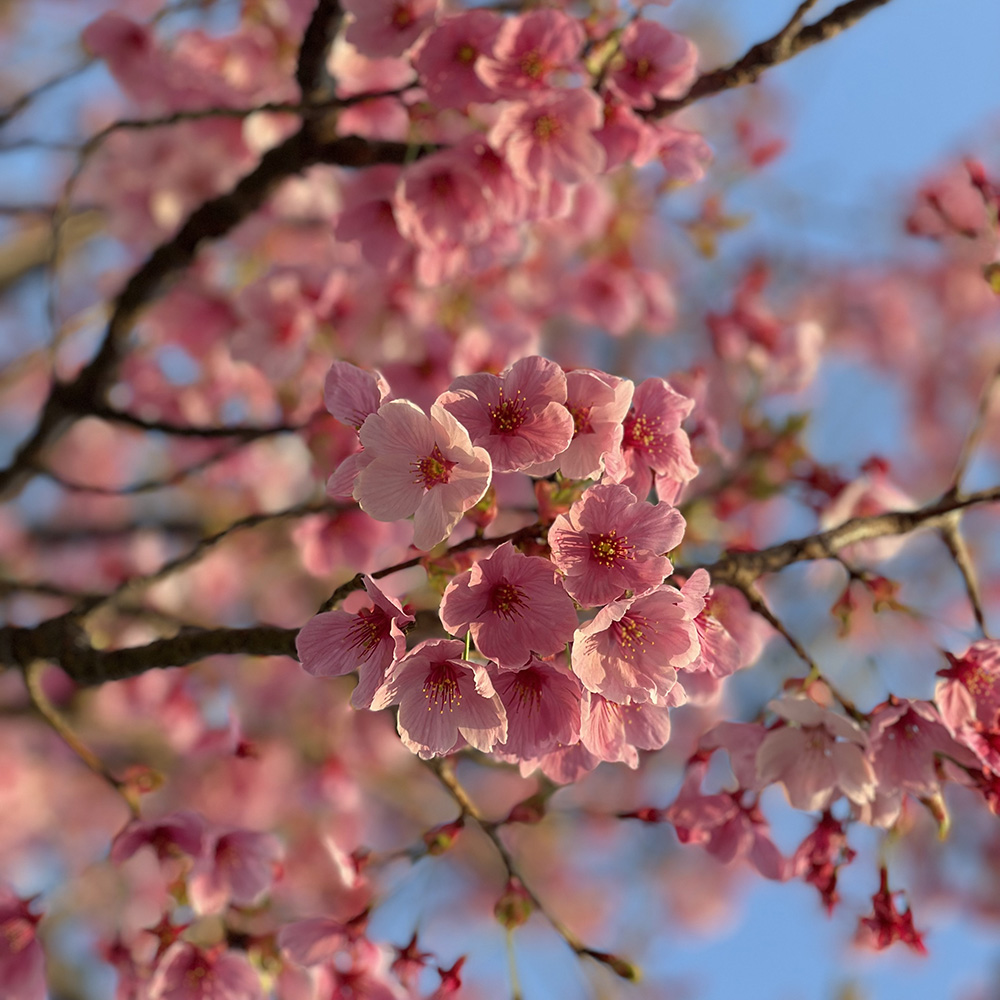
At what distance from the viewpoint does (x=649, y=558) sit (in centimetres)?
117

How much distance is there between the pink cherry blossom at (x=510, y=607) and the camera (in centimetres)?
117

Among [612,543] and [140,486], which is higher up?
[612,543]

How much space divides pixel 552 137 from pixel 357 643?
1.17 meters

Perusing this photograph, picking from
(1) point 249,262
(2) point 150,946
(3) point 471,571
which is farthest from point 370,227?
(2) point 150,946

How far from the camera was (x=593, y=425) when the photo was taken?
1233mm

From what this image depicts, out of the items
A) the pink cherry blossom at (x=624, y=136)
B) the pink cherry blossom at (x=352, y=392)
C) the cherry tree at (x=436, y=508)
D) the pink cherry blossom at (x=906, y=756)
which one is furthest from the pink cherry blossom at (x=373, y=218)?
the pink cherry blossom at (x=906, y=756)

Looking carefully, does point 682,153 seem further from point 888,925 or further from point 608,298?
point 888,925

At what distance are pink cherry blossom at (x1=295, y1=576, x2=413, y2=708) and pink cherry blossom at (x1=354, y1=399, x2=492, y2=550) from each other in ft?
0.40

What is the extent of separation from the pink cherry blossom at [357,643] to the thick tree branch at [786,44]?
126cm

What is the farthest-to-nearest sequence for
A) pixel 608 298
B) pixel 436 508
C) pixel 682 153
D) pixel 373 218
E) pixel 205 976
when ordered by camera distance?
pixel 608 298 < pixel 373 218 < pixel 682 153 < pixel 205 976 < pixel 436 508

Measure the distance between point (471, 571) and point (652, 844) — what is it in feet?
12.2

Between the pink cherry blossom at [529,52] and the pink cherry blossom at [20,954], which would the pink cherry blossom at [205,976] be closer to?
the pink cherry blossom at [20,954]

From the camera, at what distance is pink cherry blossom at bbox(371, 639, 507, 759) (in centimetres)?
119

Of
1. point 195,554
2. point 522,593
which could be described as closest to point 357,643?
point 522,593
